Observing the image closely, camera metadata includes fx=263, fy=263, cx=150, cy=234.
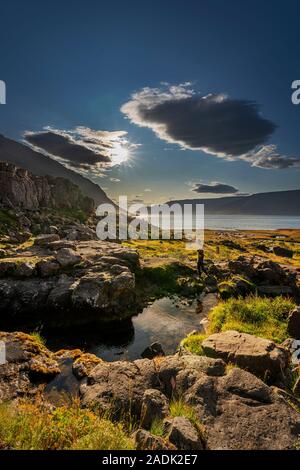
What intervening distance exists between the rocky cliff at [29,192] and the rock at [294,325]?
104 meters

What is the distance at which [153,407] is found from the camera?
995 centimetres

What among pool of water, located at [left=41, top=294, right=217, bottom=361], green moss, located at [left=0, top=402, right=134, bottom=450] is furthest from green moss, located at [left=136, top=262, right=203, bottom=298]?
green moss, located at [left=0, top=402, right=134, bottom=450]

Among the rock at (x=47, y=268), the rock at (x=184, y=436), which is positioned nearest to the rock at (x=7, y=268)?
the rock at (x=47, y=268)

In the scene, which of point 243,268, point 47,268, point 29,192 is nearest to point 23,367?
point 47,268

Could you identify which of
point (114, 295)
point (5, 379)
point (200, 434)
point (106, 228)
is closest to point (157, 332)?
point (114, 295)

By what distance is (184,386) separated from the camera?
435 inches

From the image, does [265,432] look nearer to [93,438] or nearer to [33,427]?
[93,438]

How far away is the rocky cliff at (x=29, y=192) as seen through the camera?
372ft

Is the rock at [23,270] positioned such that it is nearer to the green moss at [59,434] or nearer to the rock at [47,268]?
the rock at [47,268]

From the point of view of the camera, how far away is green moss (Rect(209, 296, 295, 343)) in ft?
59.1

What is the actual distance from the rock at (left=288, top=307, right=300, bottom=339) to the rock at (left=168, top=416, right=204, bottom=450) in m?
11.2

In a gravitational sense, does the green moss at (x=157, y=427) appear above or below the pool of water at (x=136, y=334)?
above

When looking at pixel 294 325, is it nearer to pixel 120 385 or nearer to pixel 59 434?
pixel 120 385

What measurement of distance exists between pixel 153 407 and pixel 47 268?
26.7 metres
